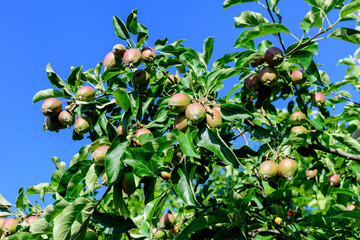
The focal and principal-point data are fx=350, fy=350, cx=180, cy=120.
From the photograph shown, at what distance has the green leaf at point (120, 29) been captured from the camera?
2.16 m

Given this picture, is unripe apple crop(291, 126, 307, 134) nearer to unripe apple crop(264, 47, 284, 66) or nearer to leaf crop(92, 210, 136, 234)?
unripe apple crop(264, 47, 284, 66)

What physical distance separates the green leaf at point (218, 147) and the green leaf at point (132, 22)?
2.96 feet

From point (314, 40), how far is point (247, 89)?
0.50 m

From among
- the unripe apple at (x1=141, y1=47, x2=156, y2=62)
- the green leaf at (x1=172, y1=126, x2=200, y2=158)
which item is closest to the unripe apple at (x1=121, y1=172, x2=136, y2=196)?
the green leaf at (x1=172, y1=126, x2=200, y2=158)

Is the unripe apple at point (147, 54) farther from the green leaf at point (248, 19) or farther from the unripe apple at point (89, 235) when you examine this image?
the unripe apple at point (89, 235)

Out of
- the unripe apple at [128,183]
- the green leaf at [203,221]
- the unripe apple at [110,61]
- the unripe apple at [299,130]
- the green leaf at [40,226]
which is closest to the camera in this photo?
the unripe apple at [128,183]

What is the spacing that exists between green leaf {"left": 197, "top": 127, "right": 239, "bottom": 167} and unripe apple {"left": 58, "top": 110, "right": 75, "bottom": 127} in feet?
2.52

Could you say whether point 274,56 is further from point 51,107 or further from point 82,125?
point 51,107

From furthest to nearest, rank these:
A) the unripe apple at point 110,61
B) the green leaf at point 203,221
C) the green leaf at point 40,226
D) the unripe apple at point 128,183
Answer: the unripe apple at point 110,61
the green leaf at point 203,221
the green leaf at point 40,226
the unripe apple at point 128,183

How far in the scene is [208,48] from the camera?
6.78 feet

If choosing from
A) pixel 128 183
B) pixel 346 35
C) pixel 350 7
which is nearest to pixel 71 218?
pixel 128 183

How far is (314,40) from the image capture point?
1873 mm

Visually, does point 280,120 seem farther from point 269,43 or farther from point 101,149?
point 101,149

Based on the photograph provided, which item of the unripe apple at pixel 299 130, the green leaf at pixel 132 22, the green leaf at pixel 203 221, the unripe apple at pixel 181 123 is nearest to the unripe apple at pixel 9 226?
the green leaf at pixel 203 221
